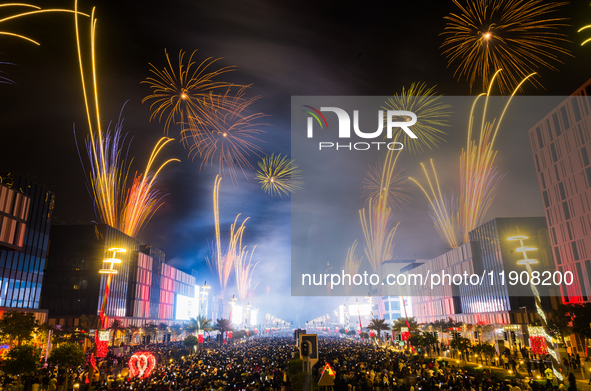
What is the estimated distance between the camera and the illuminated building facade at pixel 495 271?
191 ft

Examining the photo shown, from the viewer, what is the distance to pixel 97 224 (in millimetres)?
69750

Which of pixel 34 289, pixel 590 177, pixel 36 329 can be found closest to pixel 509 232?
pixel 590 177

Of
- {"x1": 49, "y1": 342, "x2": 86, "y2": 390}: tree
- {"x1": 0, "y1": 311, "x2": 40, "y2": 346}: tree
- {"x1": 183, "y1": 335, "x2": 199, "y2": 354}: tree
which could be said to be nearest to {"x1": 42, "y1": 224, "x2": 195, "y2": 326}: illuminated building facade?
{"x1": 183, "y1": 335, "x2": 199, "y2": 354}: tree

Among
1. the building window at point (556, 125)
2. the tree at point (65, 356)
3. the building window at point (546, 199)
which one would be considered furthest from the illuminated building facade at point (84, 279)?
the building window at point (556, 125)

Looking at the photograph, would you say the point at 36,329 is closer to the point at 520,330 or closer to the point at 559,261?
the point at 520,330

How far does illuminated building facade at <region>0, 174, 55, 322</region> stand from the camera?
44656 mm

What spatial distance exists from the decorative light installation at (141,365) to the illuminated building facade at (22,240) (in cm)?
3144

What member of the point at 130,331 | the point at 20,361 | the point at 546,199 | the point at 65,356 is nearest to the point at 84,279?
the point at 130,331

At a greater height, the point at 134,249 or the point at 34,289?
the point at 134,249

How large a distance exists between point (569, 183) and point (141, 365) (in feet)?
187

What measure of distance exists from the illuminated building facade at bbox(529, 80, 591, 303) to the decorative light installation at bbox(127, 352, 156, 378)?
53279 mm

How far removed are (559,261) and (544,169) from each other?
545 inches

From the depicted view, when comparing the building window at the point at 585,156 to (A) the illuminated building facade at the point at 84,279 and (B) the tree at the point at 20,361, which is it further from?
(A) the illuminated building facade at the point at 84,279

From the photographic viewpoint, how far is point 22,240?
4728cm
